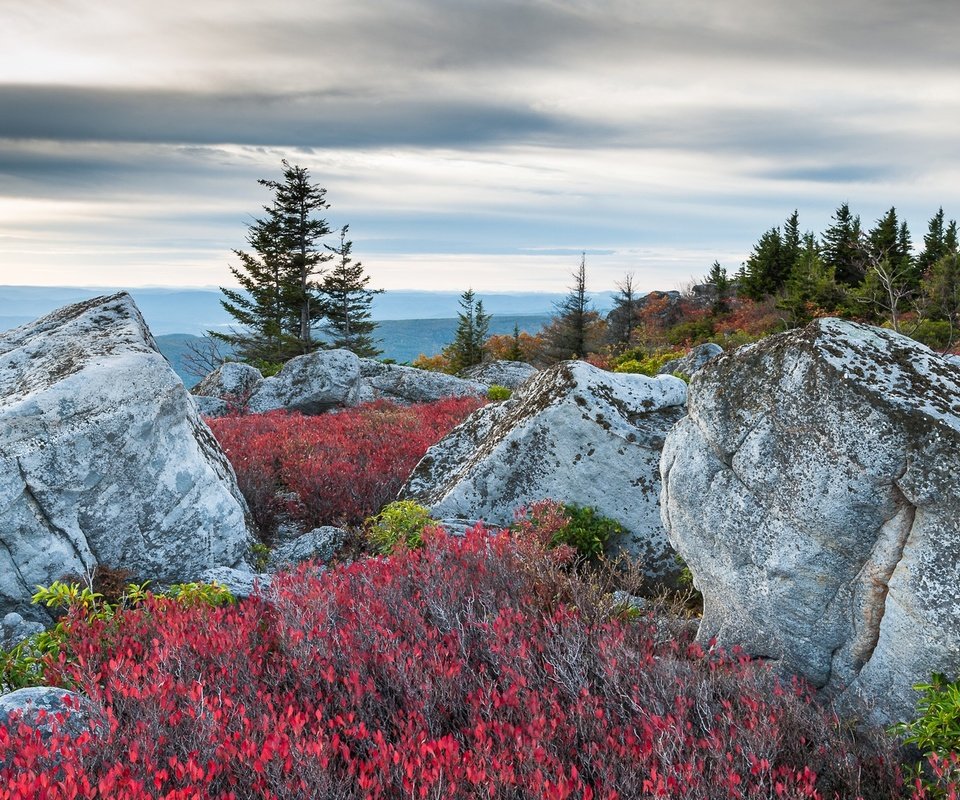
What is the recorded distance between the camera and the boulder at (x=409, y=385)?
27.0m

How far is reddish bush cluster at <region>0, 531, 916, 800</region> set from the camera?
358cm

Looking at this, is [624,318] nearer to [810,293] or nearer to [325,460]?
[810,293]

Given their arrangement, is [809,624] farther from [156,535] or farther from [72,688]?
[156,535]

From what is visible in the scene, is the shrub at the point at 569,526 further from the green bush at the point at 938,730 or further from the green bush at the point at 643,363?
the green bush at the point at 643,363

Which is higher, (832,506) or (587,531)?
(832,506)

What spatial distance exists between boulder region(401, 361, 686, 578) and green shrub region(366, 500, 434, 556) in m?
0.86

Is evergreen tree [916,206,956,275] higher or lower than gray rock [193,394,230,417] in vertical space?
higher

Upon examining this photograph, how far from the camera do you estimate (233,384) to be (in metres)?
27.2

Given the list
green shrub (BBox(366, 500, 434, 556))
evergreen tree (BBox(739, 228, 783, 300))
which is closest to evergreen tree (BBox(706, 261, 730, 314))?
evergreen tree (BBox(739, 228, 783, 300))

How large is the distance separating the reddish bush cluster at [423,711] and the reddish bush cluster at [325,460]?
558 centimetres

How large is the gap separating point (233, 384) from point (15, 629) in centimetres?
2130

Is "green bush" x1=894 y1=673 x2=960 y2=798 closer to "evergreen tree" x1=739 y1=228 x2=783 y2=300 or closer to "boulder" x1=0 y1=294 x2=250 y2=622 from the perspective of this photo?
"boulder" x1=0 y1=294 x2=250 y2=622

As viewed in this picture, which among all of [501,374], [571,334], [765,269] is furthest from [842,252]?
[501,374]

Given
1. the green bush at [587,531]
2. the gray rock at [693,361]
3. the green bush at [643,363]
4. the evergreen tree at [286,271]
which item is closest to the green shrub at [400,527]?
the green bush at [587,531]
